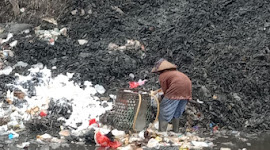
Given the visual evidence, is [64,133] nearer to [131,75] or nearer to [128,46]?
[131,75]

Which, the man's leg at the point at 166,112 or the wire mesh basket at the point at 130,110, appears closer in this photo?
the man's leg at the point at 166,112

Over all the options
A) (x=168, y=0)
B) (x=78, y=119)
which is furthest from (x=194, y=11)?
(x=78, y=119)

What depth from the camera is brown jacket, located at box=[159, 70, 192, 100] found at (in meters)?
6.36

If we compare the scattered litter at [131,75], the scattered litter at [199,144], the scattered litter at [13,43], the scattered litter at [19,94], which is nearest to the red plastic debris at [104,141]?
the scattered litter at [199,144]

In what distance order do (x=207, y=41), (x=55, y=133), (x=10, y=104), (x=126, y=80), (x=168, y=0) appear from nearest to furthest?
(x=55, y=133)
(x=10, y=104)
(x=126, y=80)
(x=207, y=41)
(x=168, y=0)

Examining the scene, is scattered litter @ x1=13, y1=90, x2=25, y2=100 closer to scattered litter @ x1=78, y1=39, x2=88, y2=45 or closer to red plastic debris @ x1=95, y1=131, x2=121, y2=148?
red plastic debris @ x1=95, y1=131, x2=121, y2=148

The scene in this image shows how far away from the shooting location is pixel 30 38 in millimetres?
9672

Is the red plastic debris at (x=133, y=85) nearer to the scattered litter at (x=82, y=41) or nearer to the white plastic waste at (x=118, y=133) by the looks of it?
the white plastic waste at (x=118, y=133)

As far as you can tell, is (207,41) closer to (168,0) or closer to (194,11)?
(194,11)

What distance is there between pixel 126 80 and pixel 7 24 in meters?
4.42

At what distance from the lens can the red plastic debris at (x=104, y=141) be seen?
5.83 metres

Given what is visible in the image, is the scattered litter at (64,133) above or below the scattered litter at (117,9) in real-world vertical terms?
below

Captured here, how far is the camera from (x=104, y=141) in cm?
584

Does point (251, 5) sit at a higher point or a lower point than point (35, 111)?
higher
